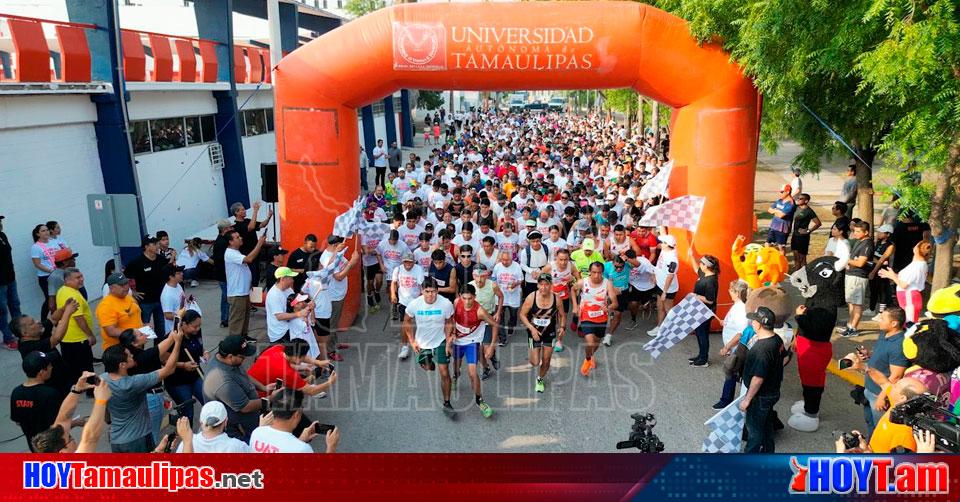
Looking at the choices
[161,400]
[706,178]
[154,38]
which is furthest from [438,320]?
[154,38]

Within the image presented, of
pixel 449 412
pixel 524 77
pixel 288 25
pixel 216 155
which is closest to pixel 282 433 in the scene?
pixel 449 412

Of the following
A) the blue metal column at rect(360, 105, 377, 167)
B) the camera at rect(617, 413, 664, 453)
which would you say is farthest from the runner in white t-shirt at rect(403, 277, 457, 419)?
the blue metal column at rect(360, 105, 377, 167)

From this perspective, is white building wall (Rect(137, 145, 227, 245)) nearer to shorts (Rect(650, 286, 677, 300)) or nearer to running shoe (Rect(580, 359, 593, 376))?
running shoe (Rect(580, 359, 593, 376))

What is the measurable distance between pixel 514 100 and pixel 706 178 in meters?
82.6

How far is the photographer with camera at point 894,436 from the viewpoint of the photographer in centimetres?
402

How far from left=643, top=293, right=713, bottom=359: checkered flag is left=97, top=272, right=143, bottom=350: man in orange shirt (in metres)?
5.12

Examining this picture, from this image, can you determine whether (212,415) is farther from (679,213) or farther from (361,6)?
(361,6)

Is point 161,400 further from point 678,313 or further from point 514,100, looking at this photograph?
point 514,100

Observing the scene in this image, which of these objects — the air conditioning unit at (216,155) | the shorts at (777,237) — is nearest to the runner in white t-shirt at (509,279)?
the shorts at (777,237)

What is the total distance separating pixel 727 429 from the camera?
541cm

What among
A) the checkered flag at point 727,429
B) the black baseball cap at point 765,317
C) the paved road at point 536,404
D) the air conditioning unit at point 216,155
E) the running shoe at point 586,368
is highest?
the air conditioning unit at point 216,155

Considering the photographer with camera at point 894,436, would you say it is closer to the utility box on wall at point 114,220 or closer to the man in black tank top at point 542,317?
the man in black tank top at point 542,317

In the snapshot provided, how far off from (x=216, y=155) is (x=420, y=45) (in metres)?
9.02

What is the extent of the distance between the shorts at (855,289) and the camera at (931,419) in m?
4.82
